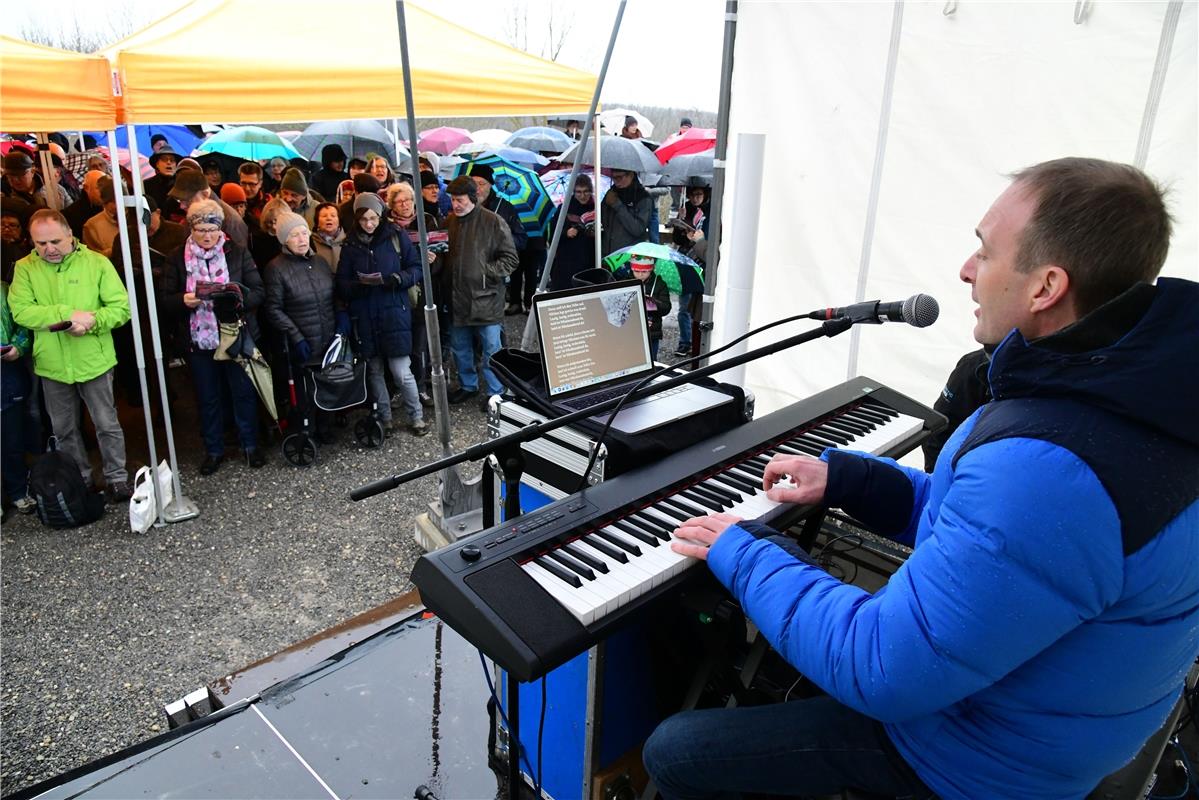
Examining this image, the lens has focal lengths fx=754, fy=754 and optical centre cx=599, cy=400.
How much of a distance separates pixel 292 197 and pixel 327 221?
1106 mm

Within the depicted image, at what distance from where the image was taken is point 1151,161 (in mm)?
3207

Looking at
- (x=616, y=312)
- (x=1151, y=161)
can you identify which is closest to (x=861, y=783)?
(x=616, y=312)

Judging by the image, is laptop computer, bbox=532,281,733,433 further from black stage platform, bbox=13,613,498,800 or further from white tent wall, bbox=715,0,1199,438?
white tent wall, bbox=715,0,1199,438

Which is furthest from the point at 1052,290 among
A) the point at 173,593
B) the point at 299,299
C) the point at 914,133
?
the point at 299,299

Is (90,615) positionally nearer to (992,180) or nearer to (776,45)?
(776,45)

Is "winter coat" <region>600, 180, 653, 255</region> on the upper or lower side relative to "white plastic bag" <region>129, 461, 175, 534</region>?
upper

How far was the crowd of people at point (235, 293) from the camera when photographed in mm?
4621

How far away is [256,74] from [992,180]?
4184 millimetres

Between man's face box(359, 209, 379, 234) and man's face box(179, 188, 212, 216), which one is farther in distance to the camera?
man's face box(359, 209, 379, 234)

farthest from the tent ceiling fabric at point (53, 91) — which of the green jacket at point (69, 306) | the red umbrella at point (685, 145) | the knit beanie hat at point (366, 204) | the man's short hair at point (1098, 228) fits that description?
the red umbrella at point (685, 145)

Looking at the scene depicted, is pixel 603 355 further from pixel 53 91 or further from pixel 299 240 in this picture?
pixel 299 240

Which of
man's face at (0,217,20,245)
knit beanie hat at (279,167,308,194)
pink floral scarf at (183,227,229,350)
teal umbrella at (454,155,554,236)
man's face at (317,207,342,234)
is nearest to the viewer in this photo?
pink floral scarf at (183,227,229,350)

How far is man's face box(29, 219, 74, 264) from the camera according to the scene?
4.44 meters

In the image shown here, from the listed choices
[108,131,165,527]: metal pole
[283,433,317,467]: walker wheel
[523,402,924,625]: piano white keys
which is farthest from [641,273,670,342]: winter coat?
[523,402,924,625]: piano white keys
